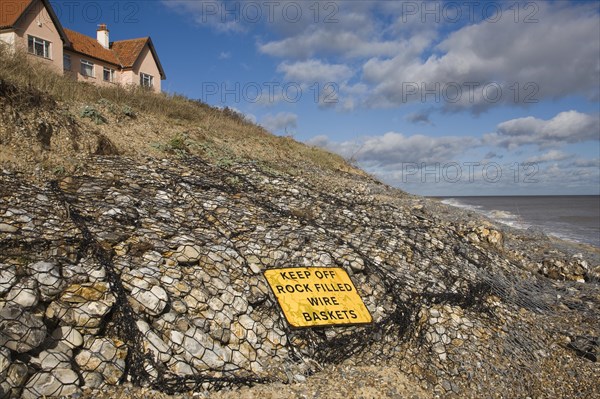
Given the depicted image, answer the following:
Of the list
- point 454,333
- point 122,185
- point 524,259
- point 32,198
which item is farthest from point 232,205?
point 524,259

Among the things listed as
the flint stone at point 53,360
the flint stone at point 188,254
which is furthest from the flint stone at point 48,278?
the flint stone at point 188,254

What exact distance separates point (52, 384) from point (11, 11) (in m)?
25.0

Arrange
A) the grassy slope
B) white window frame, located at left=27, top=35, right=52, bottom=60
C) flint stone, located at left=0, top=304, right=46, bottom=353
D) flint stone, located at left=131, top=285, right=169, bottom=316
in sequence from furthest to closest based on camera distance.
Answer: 1. white window frame, located at left=27, top=35, right=52, bottom=60
2. the grassy slope
3. flint stone, located at left=131, top=285, right=169, bottom=316
4. flint stone, located at left=0, top=304, right=46, bottom=353

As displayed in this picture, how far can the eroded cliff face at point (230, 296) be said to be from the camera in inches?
135

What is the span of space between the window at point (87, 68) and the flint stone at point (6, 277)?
2473 centimetres

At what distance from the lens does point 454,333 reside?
203 inches

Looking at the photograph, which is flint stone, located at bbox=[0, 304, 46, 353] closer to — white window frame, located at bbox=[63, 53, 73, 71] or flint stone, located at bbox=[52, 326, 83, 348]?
flint stone, located at bbox=[52, 326, 83, 348]

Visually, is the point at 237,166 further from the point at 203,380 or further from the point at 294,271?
the point at 203,380

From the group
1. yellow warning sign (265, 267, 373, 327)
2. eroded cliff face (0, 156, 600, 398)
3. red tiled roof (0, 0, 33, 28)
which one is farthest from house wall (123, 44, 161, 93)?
yellow warning sign (265, 267, 373, 327)

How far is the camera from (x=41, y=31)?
2138 cm

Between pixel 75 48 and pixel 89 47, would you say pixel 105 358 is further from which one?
pixel 89 47

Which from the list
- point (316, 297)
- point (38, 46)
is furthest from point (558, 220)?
point (38, 46)

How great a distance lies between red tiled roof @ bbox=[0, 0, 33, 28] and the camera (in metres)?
20.0

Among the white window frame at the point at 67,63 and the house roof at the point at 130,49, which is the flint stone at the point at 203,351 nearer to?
the white window frame at the point at 67,63
